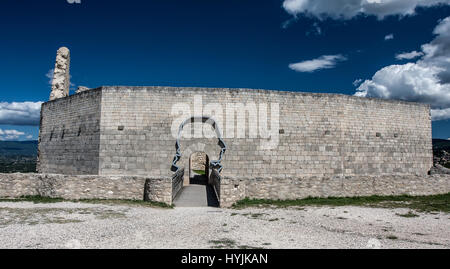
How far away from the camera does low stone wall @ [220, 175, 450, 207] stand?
8.90 m

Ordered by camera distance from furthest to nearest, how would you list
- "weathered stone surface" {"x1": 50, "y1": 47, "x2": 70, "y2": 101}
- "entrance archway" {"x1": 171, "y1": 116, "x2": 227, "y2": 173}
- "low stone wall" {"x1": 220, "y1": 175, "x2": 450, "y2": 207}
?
"weathered stone surface" {"x1": 50, "y1": 47, "x2": 70, "y2": 101}
"entrance archway" {"x1": 171, "y1": 116, "x2": 227, "y2": 173}
"low stone wall" {"x1": 220, "y1": 175, "x2": 450, "y2": 207}

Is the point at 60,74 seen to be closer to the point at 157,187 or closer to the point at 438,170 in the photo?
the point at 157,187

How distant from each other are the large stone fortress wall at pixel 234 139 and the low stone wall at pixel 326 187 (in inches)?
122

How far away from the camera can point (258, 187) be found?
940cm

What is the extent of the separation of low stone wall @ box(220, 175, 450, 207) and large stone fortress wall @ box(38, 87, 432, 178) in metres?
3.10

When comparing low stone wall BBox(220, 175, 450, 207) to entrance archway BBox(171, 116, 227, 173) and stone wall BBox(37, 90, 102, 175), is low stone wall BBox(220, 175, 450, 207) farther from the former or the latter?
stone wall BBox(37, 90, 102, 175)

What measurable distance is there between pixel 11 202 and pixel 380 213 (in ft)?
37.2

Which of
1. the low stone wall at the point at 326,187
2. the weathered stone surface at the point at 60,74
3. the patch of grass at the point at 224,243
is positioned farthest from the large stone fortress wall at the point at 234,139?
the patch of grass at the point at 224,243

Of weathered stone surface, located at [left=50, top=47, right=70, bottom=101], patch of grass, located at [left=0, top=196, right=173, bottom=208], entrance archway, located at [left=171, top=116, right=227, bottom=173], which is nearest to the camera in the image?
patch of grass, located at [left=0, top=196, right=173, bottom=208]

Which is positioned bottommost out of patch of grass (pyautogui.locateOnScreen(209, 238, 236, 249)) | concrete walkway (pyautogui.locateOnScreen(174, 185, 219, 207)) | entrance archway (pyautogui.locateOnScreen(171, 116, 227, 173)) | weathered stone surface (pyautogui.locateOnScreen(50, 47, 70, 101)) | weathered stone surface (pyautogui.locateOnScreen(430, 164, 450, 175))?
concrete walkway (pyautogui.locateOnScreen(174, 185, 219, 207))

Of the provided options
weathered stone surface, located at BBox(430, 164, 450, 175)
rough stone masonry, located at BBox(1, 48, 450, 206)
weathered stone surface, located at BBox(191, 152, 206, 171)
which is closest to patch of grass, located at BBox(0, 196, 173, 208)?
rough stone masonry, located at BBox(1, 48, 450, 206)

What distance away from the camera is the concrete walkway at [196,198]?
922 centimetres

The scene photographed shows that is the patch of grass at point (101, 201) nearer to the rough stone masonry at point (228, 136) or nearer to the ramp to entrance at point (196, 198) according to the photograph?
the ramp to entrance at point (196, 198)
